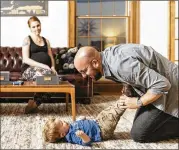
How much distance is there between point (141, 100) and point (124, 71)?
26 centimetres

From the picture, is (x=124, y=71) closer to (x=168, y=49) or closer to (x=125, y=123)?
(x=125, y=123)

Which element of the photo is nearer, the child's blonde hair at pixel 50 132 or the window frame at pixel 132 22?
the child's blonde hair at pixel 50 132

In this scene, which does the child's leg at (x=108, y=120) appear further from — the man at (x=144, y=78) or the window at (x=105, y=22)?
the window at (x=105, y=22)

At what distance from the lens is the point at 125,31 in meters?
6.88

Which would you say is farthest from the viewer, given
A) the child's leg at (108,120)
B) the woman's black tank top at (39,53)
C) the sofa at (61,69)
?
the sofa at (61,69)

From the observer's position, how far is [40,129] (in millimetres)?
3098

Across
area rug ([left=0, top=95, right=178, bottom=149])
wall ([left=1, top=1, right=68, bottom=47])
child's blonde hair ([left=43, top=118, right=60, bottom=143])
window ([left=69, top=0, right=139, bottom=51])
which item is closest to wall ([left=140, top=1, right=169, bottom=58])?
window ([left=69, top=0, right=139, bottom=51])

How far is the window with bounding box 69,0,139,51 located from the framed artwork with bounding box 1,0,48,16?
738 millimetres

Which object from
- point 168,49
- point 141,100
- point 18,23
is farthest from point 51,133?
point 168,49

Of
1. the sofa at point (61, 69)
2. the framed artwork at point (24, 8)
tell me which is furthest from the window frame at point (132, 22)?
the sofa at point (61, 69)

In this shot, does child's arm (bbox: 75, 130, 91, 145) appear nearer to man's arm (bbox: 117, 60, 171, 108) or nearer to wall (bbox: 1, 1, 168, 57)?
man's arm (bbox: 117, 60, 171, 108)

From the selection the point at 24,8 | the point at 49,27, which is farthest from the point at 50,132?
the point at 24,8

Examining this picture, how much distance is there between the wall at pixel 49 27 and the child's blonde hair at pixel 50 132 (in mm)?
3895

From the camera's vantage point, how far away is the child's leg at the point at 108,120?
261 cm
